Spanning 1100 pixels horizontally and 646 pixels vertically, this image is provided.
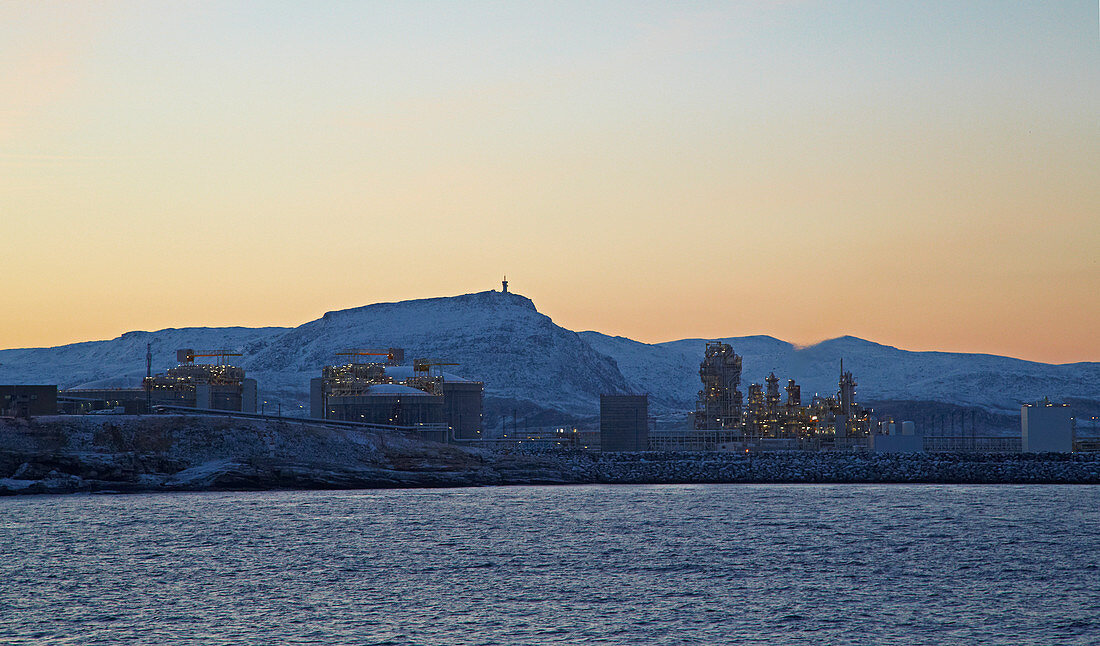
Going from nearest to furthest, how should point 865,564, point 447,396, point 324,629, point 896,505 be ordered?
point 324,629
point 865,564
point 896,505
point 447,396

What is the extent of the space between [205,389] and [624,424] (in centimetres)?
4860

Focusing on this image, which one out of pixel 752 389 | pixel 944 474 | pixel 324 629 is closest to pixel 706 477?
pixel 944 474

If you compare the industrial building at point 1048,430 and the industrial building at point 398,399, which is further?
the industrial building at point 398,399

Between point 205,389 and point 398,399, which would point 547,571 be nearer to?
point 398,399

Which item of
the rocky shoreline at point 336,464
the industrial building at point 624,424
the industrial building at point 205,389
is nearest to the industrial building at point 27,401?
the rocky shoreline at point 336,464

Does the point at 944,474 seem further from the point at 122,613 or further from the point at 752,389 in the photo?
the point at 122,613

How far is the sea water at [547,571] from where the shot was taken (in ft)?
119

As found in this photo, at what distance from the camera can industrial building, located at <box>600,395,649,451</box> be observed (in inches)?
5064

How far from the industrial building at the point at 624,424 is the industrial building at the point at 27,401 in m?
57.6

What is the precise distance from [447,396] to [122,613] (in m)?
105

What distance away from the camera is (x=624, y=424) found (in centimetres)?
12862

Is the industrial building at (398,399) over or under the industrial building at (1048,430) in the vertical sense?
over

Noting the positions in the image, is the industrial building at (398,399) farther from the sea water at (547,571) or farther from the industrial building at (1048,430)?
the industrial building at (1048,430)

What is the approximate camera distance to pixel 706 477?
105250mm
